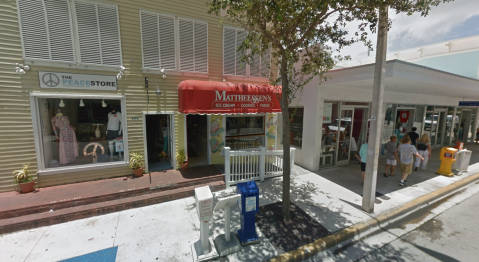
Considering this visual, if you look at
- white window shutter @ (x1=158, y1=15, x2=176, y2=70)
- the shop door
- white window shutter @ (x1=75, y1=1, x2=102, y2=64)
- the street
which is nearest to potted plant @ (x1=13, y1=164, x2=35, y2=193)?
white window shutter @ (x1=75, y1=1, x2=102, y2=64)

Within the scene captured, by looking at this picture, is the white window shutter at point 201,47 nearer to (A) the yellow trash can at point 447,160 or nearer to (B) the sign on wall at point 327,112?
(B) the sign on wall at point 327,112

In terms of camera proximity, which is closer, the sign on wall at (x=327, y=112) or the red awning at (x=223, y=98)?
the red awning at (x=223, y=98)

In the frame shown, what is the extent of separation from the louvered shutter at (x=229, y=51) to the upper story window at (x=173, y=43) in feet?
2.43

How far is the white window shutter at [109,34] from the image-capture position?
18.7 ft

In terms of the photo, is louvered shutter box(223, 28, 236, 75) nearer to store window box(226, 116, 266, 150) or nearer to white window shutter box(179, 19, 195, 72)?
white window shutter box(179, 19, 195, 72)

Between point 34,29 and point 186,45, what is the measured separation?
3.91 m

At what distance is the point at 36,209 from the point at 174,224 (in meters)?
3.25

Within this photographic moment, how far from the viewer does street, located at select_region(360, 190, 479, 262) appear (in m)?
3.58

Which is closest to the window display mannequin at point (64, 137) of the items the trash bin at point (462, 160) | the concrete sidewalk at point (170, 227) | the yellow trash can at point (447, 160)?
the concrete sidewalk at point (170, 227)

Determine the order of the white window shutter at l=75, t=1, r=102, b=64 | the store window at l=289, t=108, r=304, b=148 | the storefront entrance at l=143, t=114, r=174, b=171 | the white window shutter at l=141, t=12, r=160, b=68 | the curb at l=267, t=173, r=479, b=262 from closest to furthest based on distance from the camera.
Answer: the curb at l=267, t=173, r=479, b=262 < the white window shutter at l=75, t=1, r=102, b=64 < the white window shutter at l=141, t=12, r=160, b=68 < the storefront entrance at l=143, t=114, r=174, b=171 < the store window at l=289, t=108, r=304, b=148

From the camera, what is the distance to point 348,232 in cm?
406

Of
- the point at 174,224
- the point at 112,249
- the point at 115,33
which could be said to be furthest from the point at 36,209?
the point at 115,33

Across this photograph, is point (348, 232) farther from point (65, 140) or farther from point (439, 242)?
point (65, 140)

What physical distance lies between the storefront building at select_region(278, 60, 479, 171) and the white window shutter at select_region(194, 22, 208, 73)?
3.92 m
